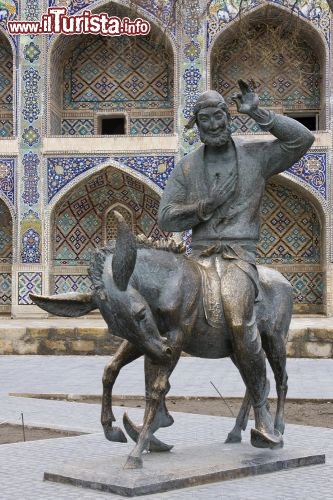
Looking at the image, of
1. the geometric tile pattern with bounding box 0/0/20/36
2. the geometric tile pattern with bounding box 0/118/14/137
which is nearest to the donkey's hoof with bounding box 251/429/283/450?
the geometric tile pattern with bounding box 0/0/20/36

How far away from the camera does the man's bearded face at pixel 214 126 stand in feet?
15.2

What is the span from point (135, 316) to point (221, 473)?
0.89 meters

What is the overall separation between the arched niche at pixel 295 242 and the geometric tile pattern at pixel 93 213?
265cm

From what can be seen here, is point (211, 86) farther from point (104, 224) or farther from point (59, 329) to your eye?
point (59, 329)

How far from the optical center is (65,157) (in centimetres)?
1930

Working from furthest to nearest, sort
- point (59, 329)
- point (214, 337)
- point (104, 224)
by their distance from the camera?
point (104, 224), point (59, 329), point (214, 337)

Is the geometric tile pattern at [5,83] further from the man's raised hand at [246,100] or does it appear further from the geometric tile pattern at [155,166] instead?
the man's raised hand at [246,100]

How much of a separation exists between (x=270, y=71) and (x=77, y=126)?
4834 mm

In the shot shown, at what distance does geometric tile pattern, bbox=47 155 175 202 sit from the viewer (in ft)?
62.8

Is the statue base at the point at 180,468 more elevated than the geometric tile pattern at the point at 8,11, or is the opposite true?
the geometric tile pattern at the point at 8,11

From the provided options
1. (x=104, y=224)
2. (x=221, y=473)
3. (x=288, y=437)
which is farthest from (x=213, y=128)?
(x=104, y=224)

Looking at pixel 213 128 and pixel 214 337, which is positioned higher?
pixel 213 128

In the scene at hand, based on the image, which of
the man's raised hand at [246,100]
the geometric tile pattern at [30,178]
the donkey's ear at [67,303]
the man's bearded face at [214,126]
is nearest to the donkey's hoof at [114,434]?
the donkey's ear at [67,303]

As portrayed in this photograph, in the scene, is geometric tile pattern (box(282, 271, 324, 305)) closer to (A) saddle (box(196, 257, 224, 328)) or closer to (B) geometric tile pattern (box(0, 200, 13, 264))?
(B) geometric tile pattern (box(0, 200, 13, 264))
